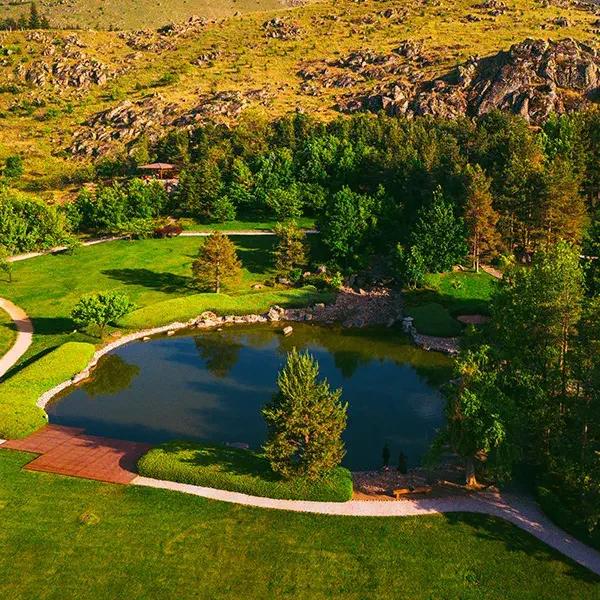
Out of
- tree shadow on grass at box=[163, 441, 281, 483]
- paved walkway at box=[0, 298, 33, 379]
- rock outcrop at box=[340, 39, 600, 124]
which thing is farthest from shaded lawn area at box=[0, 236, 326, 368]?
rock outcrop at box=[340, 39, 600, 124]

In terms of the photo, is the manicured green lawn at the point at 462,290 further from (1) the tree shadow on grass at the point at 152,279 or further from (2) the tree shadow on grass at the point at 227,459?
(2) the tree shadow on grass at the point at 227,459

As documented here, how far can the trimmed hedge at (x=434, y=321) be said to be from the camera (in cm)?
6662

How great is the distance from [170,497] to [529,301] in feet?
88.9

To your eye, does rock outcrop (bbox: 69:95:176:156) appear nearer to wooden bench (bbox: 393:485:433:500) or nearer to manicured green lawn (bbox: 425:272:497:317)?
manicured green lawn (bbox: 425:272:497:317)

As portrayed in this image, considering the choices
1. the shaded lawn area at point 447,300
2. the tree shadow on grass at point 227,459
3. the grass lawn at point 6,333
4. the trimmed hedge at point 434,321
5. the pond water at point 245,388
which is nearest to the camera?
the tree shadow on grass at point 227,459

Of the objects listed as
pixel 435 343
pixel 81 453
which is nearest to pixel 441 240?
pixel 435 343

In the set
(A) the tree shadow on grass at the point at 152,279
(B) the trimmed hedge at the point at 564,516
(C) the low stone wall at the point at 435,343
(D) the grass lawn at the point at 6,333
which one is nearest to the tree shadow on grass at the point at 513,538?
(B) the trimmed hedge at the point at 564,516

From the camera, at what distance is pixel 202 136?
515 feet

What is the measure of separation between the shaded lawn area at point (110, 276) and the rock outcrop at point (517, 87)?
92.5 m

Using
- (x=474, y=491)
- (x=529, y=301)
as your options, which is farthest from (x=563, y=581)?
(x=529, y=301)

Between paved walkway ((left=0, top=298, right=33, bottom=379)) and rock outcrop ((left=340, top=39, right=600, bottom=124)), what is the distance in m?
130

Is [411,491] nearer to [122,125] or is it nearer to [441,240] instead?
[441,240]

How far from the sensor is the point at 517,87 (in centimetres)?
15838

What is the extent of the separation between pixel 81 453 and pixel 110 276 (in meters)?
50.2
